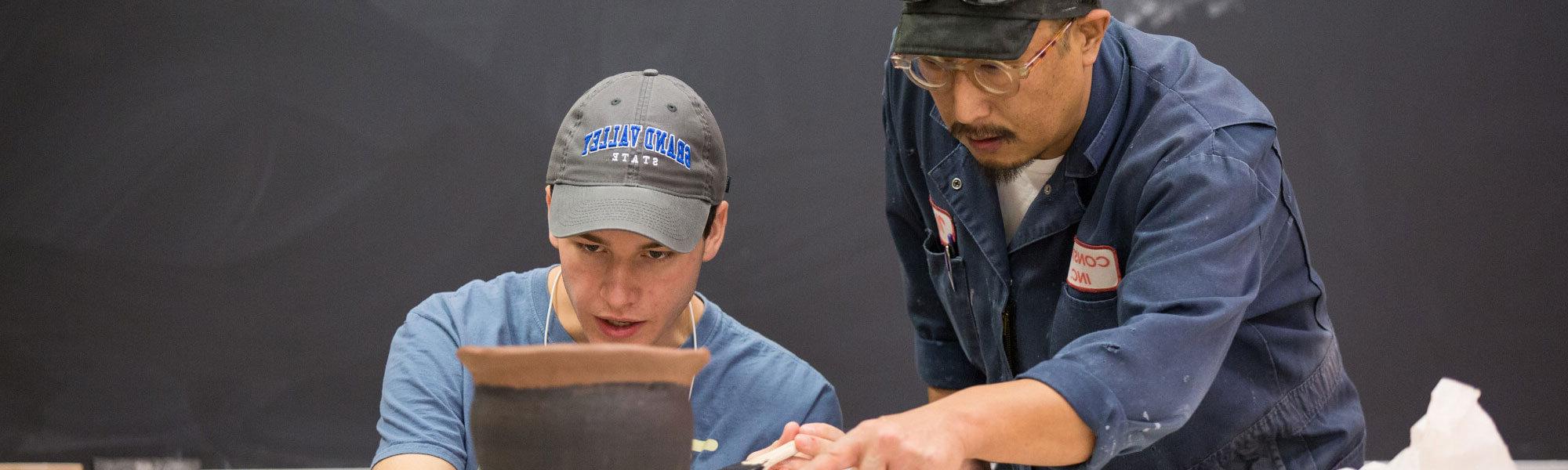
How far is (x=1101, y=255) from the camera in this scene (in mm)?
1783

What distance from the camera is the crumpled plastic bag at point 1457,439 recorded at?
4.46 feet

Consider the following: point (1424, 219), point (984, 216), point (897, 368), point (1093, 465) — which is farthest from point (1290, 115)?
point (1093, 465)

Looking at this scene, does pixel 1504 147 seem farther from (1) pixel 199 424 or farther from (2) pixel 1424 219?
(1) pixel 199 424

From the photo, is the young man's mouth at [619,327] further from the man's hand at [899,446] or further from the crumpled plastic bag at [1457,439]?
the crumpled plastic bag at [1457,439]

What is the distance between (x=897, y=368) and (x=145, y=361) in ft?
5.57

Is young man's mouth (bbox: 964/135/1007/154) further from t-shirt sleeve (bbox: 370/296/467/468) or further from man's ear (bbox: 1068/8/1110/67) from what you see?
t-shirt sleeve (bbox: 370/296/467/468)

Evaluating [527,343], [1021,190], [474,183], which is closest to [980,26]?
[1021,190]

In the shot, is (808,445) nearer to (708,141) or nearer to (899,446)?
(899,446)

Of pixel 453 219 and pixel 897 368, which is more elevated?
pixel 453 219

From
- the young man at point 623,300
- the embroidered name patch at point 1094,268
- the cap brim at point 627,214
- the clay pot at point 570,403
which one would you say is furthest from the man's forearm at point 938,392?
the clay pot at point 570,403

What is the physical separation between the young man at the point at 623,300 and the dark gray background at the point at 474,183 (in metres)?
0.81

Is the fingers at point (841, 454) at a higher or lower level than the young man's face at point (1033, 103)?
lower

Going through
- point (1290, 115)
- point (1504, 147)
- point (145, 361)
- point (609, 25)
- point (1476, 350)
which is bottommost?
point (1476, 350)

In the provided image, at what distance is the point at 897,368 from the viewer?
2994 mm
